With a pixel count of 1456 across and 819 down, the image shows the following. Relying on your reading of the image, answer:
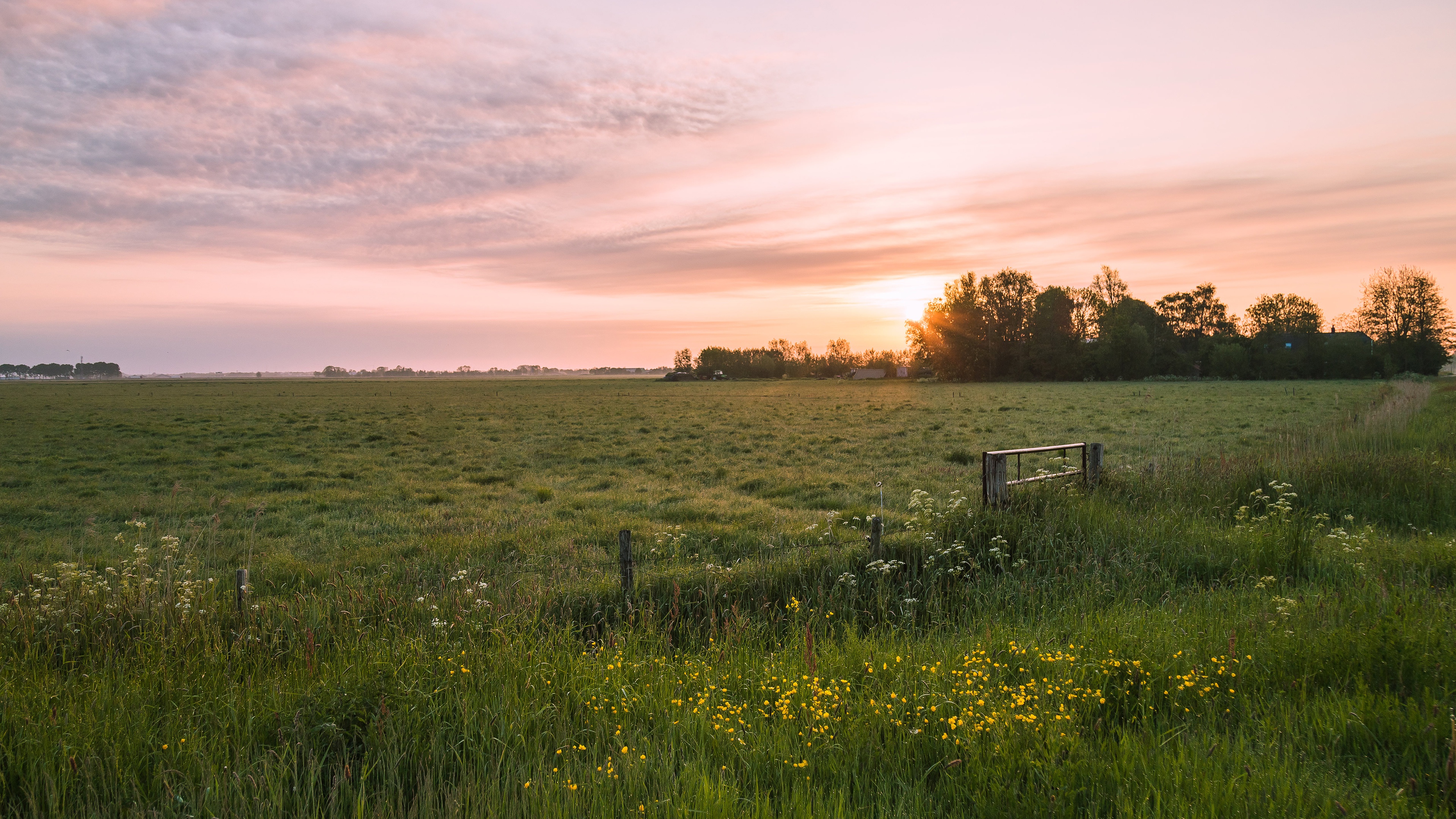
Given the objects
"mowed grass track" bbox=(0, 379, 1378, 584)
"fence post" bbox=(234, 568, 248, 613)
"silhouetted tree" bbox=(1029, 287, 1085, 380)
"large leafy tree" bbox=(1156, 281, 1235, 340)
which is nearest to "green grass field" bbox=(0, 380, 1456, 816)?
"fence post" bbox=(234, 568, 248, 613)

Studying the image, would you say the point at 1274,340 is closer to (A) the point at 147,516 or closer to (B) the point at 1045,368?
(B) the point at 1045,368

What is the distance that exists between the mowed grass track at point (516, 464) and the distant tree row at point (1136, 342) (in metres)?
40.9

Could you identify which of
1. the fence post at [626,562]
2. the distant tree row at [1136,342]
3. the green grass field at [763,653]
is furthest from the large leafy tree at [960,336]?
the fence post at [626,562]

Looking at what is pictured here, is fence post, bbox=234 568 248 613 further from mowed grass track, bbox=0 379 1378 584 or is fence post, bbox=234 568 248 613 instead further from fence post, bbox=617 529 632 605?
fence post, bbox=617 529 632 605

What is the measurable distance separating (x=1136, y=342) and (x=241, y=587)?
10056 centimetres

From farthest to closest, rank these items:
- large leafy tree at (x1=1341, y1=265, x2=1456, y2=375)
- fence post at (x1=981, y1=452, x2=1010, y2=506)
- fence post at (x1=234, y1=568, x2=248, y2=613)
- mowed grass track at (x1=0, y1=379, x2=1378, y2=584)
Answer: large leafy tree at (x1=1341, y1=265, x2=1456, y2=375)
mowed grass track at (x1=0, y1=379, x2=1378, y2=584)
fence post at (x1=981, y1=452, x2=1010, y2=506)
fence post at (x1=234, y1=568, x2=248, y2=613)

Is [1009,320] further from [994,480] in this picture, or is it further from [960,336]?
[994,480]

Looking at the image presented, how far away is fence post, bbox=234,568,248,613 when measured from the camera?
6.79 m

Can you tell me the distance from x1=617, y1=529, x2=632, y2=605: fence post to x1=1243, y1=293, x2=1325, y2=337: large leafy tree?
11379cm

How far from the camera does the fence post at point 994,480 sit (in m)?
9.88

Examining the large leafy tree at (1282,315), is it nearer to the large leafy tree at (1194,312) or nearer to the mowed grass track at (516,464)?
the large leafy tree at (1194,312)

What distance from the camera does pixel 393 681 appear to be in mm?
5109

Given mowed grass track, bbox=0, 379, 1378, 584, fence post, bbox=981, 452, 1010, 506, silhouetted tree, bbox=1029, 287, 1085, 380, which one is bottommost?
mowed grass track, bbox=0, 379, 1378, 584

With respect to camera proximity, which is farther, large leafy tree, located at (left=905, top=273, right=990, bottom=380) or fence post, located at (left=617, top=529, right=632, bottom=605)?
large leafy tree, located at (left=905, top=273, right=990, bottom=380)
